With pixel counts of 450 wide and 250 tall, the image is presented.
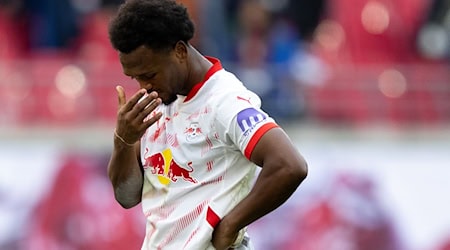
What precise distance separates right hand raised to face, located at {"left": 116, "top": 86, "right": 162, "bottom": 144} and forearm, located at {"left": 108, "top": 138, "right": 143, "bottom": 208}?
14 cm

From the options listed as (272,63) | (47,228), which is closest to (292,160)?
(47,228)

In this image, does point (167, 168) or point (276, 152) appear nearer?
point (276, 152)

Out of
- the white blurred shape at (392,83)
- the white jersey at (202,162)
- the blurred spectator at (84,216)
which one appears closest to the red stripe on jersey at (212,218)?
the white jersey at (202,162)

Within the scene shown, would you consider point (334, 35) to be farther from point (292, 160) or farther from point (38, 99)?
point (292, 160)

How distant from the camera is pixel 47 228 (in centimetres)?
1018

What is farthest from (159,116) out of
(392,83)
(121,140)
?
(392,83)

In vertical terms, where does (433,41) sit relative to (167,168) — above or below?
below

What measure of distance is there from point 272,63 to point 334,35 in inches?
38.9

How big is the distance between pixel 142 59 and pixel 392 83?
19.4 feet

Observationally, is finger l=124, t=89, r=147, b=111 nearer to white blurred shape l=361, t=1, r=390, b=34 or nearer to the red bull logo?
the red bull logo

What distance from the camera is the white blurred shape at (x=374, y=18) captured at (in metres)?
11.9

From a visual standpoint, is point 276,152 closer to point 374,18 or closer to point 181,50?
point 181,50

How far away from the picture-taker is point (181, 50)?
5238mm

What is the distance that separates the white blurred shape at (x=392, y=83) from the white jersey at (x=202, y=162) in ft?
18.0
